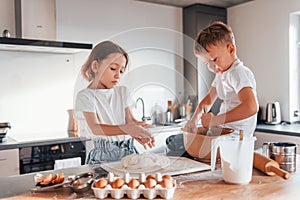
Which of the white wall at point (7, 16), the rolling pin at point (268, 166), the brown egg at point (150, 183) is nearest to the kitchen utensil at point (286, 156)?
the rolling pin at point (268, 166)

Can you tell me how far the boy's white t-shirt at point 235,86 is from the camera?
1.25 m

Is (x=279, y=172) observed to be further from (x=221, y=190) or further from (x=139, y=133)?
(x=139, y=133)

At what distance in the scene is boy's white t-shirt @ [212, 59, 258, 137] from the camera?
125cm

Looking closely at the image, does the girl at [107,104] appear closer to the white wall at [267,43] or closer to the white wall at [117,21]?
the white wall at [117,21]

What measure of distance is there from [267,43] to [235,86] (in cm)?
189

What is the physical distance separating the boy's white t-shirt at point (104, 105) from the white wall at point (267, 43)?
2.09 meters

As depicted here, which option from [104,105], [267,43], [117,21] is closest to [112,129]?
[104,105]

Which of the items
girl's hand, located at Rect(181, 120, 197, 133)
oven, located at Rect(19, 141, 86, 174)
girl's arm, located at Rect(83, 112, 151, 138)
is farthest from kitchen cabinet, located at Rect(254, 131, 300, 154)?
girl's arm, located at Rect(83, 112, 151, 138)

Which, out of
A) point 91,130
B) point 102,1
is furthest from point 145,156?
point 102,1

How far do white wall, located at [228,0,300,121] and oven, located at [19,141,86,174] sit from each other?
184 centimetres

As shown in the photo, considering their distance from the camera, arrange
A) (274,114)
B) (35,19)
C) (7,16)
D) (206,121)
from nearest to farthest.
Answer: (206,121) < (35,19) < (7,16) < (274,114)

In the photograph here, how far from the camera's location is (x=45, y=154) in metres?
2.23

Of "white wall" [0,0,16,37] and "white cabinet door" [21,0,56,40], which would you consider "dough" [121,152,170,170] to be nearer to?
"white cabinet door" [21,0,56,40]

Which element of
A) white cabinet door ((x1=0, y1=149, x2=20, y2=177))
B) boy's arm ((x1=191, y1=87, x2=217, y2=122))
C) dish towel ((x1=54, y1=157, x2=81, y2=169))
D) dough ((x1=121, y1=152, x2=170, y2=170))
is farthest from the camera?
dish towel ((x1=54, y1=157, x2=81, y2=169))
